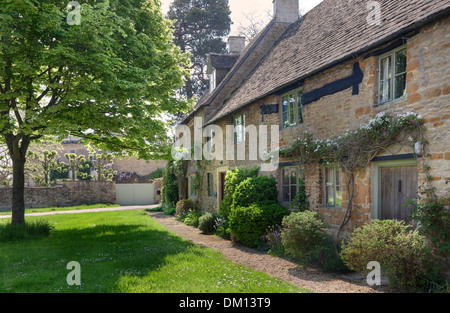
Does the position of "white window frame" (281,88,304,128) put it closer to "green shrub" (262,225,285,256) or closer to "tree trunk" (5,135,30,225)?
"green shrub" (262,225,285,256)

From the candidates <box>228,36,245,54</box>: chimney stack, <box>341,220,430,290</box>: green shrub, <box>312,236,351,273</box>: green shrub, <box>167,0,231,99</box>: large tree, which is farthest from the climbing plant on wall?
<box>167,0,231,99</box>: large tree

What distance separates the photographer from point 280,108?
11.4 meters

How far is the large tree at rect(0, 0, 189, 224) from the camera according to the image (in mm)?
8656

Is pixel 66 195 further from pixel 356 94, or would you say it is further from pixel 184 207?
pixel 356 94

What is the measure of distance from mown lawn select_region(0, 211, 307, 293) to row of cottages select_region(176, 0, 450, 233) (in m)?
3.30

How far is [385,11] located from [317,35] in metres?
3.51

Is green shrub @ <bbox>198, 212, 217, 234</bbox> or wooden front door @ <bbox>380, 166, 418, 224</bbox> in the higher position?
wooden front door @ <bbox>380, 166, 418, 224</bbox>

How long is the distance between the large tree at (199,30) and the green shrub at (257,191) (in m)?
20.9

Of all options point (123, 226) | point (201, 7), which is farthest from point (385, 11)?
point (201, 7)

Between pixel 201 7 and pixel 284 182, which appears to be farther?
pixel 201 7

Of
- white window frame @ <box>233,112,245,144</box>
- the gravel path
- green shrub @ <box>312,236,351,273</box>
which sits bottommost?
the gravel path

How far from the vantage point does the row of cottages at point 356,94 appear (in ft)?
20.6

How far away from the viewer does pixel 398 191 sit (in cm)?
717

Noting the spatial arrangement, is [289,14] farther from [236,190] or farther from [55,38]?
[55,38]
